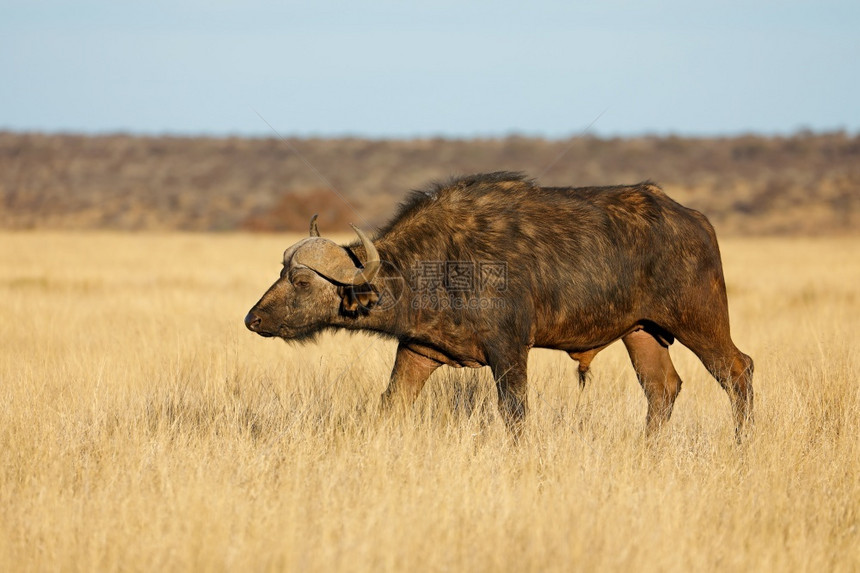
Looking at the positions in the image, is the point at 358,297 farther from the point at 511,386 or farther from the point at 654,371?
the point at 654,371

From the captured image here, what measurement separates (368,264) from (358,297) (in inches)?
11.0

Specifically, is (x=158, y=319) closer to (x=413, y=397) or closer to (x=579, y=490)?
(x=413, y=397)

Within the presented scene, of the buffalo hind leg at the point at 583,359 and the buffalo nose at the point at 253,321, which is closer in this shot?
the buffalo nose at the point at 253,321

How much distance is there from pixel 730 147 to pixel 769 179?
1304 centimetres

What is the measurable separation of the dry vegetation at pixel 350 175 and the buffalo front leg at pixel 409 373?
3954 centimetres

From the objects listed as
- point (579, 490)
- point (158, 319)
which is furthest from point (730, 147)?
point (579, 490)

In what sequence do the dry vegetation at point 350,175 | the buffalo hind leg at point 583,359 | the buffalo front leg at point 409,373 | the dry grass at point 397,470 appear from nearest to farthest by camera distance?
1. the dry grass at point 397,470
2. the buffalo front leg at point 409,373
3. the buffalo hind leg at point 583,359
4. the dry vegetation at point 350,175

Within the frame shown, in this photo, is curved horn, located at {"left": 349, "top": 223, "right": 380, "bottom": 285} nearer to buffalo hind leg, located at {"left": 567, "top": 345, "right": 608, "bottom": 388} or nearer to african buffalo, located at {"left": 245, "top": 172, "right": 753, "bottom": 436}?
african buffalo, located at {"left": 245, "top": 172, "right": 753, "bottom": 436}

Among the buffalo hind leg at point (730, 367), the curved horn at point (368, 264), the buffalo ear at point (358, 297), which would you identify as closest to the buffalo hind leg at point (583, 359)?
the buffalo hind leg at point (730, 367)

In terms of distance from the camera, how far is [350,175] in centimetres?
7662

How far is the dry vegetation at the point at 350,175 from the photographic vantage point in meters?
55.2

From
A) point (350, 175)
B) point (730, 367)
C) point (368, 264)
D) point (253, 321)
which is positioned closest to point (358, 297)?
point (368, 264)

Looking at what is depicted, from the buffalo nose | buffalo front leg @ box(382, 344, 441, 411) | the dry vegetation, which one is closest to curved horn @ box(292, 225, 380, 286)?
the buffalo nose

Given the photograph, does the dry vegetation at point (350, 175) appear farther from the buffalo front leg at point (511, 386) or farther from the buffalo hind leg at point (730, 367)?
the buffalo front leg at point (511, 386)
